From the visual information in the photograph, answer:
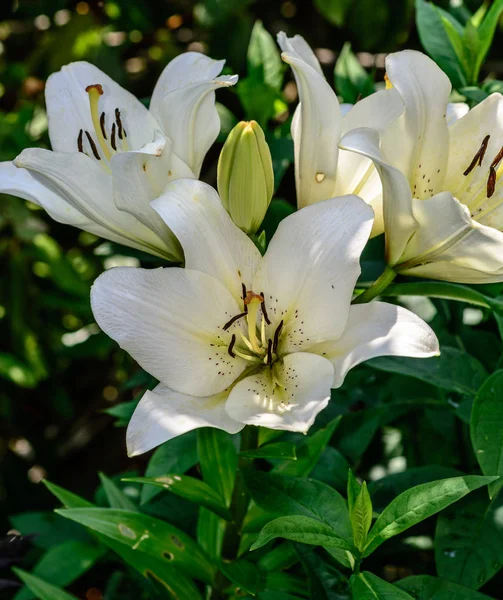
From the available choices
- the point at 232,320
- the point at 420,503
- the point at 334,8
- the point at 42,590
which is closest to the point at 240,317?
the point at 232,320

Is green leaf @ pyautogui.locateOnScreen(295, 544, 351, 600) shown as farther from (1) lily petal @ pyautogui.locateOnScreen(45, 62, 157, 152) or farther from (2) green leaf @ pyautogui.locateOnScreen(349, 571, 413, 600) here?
(1) lily petal @ pyautogui.locateOnScreen(45, 62, 157, 152)

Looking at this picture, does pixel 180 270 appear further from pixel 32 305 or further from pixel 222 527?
pixel 32 305

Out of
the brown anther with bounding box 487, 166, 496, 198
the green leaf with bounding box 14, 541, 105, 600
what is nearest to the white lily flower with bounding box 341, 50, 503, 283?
the brown anther with bounding box 487, 166, 496, 198

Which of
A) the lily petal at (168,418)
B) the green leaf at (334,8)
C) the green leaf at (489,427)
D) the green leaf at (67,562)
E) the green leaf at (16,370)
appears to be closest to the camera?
Answer: the lily petal at (168,418)

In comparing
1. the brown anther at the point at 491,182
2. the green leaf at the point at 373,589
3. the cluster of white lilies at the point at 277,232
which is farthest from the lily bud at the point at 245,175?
the green leaf at the point at 373,589

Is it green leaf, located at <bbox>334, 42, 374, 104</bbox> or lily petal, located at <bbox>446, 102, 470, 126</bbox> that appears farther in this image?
green leaf, located at <bbox>334, 42, 374, 104</bbox>

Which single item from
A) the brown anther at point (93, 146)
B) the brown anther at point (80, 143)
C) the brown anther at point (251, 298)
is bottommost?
the brown anther at point (251, 298)

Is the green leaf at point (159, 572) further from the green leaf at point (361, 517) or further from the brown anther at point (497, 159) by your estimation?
the brown anther at point (497, 159)

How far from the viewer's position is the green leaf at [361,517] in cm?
72

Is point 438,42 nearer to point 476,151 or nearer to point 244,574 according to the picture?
point 476,151

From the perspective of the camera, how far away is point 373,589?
687mm

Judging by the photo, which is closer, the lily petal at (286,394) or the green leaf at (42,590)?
the lily petal at (286,394)

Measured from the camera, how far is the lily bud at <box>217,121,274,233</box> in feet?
2.34

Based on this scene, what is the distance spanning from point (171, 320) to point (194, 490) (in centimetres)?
21
